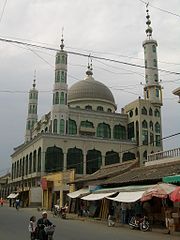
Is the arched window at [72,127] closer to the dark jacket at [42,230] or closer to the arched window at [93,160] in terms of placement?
the arched window at [93,160]

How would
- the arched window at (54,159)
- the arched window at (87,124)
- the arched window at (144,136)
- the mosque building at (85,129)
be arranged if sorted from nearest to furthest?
1. the arched window at (54,159)
2. the mosque building at (85,129)
3. the arched window at (144,136)
4. the arched window at (87,124)

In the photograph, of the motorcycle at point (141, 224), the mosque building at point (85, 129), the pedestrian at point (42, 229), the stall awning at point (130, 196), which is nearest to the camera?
the pedestrian at point (42, 229)

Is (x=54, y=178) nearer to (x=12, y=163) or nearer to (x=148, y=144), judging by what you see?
(x=148, y=144)

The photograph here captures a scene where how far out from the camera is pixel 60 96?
6469 cm

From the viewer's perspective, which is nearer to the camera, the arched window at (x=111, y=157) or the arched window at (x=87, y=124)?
the arched window at (x=111, y=157)

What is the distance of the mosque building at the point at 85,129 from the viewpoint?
59.8m

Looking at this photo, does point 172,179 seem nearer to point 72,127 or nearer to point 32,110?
point 72,127

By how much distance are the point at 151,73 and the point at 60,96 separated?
58.9 ft

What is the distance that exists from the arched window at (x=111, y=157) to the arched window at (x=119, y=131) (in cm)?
1070

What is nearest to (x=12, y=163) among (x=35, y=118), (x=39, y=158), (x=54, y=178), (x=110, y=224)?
(x=35, y=118)

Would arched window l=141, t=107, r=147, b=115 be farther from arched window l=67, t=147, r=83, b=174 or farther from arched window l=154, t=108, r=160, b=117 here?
arched window l=67, t=147, r=83, b=174

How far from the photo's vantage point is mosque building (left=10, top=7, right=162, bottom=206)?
196 feet

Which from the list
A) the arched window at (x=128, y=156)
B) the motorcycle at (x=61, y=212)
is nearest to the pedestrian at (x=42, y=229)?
the motorcycle at (x=61, y=212)

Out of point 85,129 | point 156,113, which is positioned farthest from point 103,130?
point 156,113
